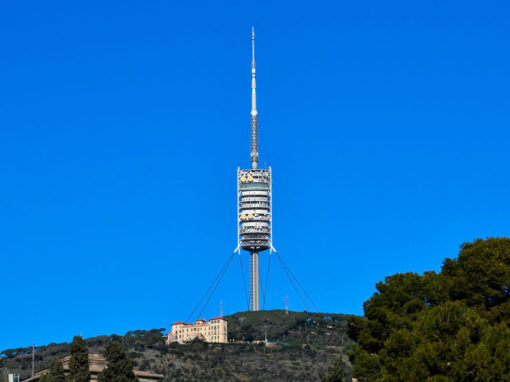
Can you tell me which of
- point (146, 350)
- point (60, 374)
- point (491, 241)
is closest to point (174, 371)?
point (146, 350)

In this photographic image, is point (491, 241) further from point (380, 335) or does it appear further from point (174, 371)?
point (174, 371)

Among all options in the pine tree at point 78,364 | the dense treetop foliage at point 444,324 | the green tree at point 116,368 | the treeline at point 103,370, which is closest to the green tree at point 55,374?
the treeline at point 103,370

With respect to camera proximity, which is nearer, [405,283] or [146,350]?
[405,283]

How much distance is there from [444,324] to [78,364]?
31.8m

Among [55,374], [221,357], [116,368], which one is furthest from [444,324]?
[221,357]

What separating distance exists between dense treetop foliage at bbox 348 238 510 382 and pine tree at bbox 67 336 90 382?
18.4 metres

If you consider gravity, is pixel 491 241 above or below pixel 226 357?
below

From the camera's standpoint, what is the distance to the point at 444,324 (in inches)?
1769

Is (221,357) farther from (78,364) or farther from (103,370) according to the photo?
(103,370)

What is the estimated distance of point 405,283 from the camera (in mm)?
69625

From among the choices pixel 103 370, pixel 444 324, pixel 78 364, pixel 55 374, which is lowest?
pixel 444 324

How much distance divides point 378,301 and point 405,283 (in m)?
2.31

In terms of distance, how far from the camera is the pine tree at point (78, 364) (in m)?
67.8

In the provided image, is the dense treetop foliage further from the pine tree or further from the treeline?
the pine tree
